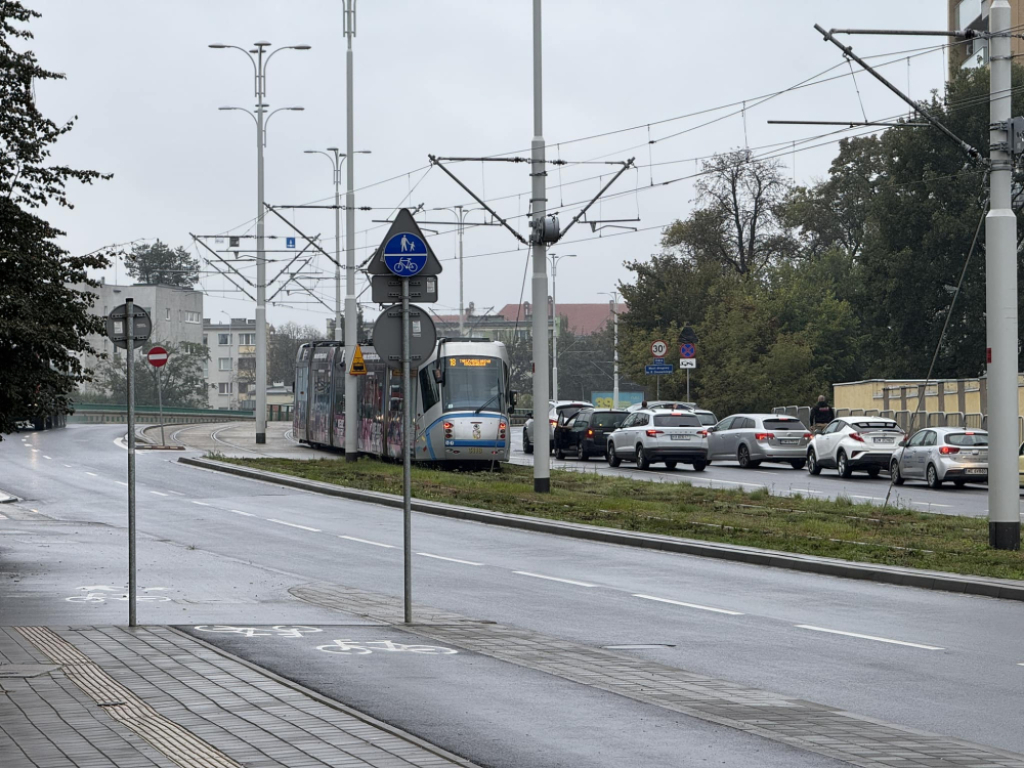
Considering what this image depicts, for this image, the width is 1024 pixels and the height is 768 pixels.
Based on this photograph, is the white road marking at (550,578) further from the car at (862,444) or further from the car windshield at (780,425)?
the car windshield at (780,425)

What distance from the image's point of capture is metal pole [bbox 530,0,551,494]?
1125 inches

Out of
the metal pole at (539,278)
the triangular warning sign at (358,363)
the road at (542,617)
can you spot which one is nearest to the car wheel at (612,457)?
the triangular warning sign at (358,363)

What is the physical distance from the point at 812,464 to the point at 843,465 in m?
1.74

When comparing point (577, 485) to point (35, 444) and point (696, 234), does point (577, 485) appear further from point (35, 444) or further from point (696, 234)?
point (696, 234)

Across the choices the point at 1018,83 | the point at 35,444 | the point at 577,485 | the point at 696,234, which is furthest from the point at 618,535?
the point at 696,234

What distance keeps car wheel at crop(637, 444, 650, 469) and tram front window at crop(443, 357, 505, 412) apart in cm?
420

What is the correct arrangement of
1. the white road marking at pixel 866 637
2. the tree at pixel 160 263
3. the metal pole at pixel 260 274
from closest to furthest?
the white road marking at pixel 866 637, the metal pole at pixel 260 274, the tree at pixel 160 263

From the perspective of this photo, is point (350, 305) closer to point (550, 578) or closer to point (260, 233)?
point (260, 233)

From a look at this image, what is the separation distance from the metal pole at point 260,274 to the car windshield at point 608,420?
39.1 ft

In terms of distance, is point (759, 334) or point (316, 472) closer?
point (316, 472)

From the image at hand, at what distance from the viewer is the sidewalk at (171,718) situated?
23.3 ft

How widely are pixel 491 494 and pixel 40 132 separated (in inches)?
477

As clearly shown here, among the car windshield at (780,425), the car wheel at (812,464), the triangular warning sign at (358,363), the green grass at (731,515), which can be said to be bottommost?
the green grass at (731,515)

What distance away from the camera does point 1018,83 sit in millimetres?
57969
